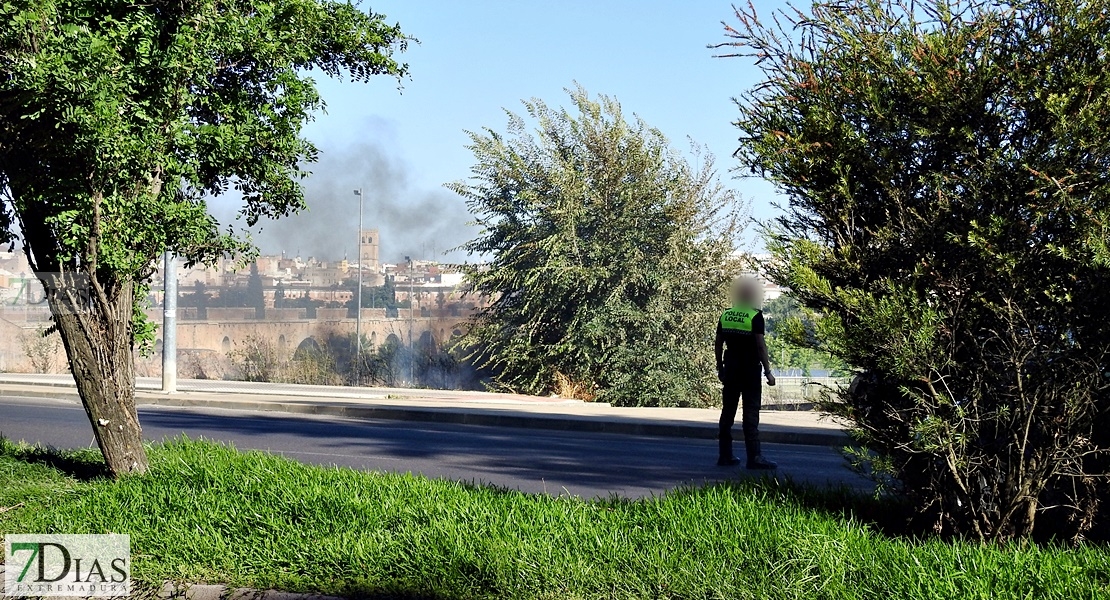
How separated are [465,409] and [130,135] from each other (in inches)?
441

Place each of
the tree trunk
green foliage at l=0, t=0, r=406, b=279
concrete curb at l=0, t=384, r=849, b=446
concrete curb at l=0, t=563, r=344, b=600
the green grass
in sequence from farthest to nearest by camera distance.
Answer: concrete curb at l=0, t=384, r=849, b=446 < the tree trunk < green foliage at l=0, t=0, r=406, b=279 < concrete curb at l=0, t=563, r=344, b=600 < the green grass

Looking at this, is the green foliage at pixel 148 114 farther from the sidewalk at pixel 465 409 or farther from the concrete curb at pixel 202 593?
the sidewalk at pixel 465 409

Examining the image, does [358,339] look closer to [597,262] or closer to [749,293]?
[597,262]

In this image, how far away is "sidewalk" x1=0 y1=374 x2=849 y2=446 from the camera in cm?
1494

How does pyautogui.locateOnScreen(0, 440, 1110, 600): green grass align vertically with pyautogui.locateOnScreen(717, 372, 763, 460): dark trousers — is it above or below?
below

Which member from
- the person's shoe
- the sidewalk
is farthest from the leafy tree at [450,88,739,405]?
the person's shoe

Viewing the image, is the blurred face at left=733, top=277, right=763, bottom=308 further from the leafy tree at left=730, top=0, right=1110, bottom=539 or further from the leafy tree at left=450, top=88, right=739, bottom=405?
the leafy tree at left=450, top=88, right=739, bottom=405

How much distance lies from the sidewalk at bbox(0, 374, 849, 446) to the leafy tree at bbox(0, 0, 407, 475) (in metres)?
7.00

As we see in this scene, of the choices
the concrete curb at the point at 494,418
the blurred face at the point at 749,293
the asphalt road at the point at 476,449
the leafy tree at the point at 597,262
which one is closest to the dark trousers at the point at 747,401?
the asphalt road at the point at 476,449

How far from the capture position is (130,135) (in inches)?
280

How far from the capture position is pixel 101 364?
25.8ft

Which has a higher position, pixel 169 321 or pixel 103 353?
pixel 169 321

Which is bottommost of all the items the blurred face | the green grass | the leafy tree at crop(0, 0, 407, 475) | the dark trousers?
the green grass

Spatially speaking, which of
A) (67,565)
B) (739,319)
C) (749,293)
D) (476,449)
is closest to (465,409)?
(476,449)
